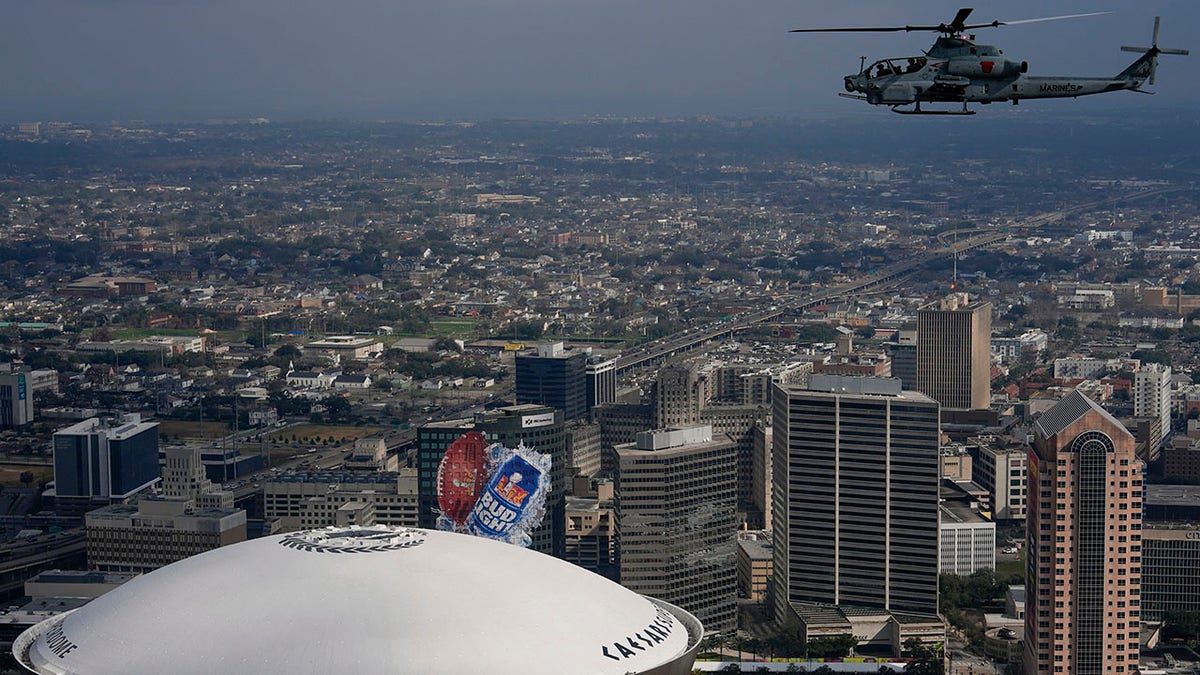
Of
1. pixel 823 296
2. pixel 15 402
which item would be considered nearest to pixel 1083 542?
pixel 15 402

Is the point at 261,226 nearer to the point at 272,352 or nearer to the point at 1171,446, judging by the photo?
the point at 272,352

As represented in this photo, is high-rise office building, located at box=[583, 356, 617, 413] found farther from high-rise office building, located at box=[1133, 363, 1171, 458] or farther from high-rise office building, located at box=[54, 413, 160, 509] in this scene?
high-rise office building, located at box=[1133, 363, 1171, 458]

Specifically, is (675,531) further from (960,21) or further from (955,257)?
(955,257)

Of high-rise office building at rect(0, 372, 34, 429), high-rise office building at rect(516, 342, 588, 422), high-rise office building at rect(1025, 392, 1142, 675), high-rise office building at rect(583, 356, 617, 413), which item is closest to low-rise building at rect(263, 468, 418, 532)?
high-rise office building at rect(516, 342, 588, 422)

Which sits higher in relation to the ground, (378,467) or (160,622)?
(160,622)

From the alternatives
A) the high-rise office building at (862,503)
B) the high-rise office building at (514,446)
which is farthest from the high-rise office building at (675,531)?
the high-rise office building at (514,446)

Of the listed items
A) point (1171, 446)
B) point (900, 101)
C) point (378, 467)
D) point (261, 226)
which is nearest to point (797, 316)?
point (1171, 446)
